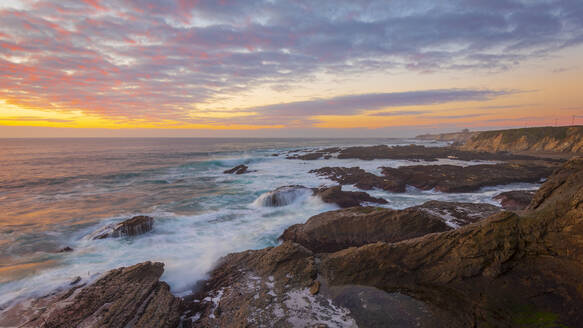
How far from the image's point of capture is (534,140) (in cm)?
4981

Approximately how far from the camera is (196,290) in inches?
268

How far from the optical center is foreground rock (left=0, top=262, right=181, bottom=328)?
5359 mm

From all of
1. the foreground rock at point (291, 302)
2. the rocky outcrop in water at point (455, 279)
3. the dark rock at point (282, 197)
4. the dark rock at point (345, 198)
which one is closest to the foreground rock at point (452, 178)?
the dark rock at point (345, 198)

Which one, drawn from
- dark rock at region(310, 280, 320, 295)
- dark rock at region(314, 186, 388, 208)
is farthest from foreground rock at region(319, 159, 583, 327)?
dark rock at region(314, 186, 388, 208)

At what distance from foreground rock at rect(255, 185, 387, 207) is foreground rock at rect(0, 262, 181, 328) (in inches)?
379

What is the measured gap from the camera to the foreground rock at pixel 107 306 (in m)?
5.36

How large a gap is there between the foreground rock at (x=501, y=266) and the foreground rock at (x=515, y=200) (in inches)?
308

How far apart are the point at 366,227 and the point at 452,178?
1514 cm

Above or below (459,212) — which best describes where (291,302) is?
below

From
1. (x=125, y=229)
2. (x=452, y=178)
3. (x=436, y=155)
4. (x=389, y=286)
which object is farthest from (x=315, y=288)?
(x=436, y=155)

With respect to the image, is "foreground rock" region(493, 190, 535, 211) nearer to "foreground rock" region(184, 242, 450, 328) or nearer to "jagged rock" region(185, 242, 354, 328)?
"foreground rock" region(184, 242, 450, 328)

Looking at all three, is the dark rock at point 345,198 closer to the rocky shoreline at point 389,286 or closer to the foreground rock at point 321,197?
the foreground rock at point 321,197

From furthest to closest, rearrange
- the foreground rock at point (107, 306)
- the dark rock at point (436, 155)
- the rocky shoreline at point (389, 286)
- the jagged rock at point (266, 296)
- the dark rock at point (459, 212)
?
the dark rock at point (436, 155)
the dark rock at point (459, 212)
the foreground rock at point (107, 306)
the jagged rock at point (266, 296)
the rocky shoreline at point (389, 286)

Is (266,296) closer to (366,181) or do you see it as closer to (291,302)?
(291,302)
